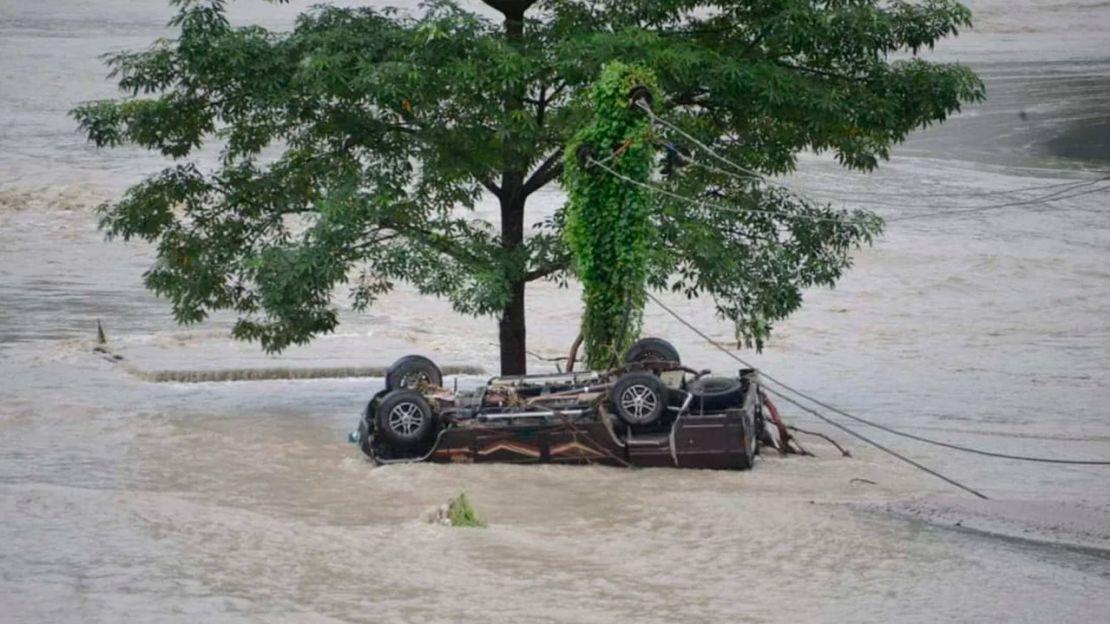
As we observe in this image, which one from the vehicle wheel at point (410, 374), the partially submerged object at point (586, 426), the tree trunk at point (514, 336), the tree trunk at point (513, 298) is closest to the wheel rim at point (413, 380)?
the vehicle wheel at point (410, 374)

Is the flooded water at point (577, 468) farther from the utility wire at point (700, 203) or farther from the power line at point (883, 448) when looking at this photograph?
the utility wire at point (700, 203)

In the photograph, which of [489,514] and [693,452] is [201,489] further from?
[693,452]

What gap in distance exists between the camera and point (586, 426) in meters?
22.7

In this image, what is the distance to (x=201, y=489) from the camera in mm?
22406

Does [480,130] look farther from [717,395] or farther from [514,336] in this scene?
[717,395]

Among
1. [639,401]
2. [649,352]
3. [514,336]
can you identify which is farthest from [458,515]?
[514,336]

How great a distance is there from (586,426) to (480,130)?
4.19 meters

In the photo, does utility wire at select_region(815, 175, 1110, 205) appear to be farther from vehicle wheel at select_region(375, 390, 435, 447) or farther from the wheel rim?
vehicle wheel at select_region(375, 390, 435, 447)

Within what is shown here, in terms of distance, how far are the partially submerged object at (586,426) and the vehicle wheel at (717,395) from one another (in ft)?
0.04

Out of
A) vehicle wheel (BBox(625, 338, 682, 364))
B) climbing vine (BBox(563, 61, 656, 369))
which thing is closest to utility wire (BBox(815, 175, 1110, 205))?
vehicle wheel (BBox(625, 338, 682, 364))

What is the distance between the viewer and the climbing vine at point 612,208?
76.6 ft

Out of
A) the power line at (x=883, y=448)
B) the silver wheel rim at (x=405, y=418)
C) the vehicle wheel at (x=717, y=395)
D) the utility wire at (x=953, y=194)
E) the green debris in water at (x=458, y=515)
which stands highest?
the utility wire at (x=953, y=194)

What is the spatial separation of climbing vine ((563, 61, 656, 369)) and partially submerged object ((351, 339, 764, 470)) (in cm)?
107

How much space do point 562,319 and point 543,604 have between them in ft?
58.3
